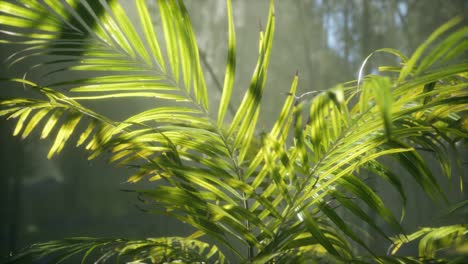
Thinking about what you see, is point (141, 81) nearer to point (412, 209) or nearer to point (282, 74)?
point (282, 74)

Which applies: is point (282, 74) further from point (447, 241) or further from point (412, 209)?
point (447, 241)

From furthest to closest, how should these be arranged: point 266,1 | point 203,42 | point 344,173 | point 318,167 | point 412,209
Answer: point 412,209
point 266,1
point 203,42
point 318,167
point 344,173

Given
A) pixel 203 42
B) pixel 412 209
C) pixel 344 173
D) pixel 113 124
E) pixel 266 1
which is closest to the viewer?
pixel 344 173

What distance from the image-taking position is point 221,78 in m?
17.3

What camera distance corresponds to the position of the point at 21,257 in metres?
0.93

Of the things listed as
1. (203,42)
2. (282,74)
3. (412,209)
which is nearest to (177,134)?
(203,42)

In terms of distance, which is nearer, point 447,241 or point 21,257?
point 21,257

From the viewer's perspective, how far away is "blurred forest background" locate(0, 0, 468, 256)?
1112cm

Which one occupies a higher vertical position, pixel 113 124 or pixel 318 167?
pixel 113 124

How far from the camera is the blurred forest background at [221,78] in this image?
11117 mm

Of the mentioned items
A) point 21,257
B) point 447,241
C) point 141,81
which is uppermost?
point 141,81

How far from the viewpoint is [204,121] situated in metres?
1.15

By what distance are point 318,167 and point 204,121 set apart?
360 mm

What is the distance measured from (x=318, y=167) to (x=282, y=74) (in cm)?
1528
